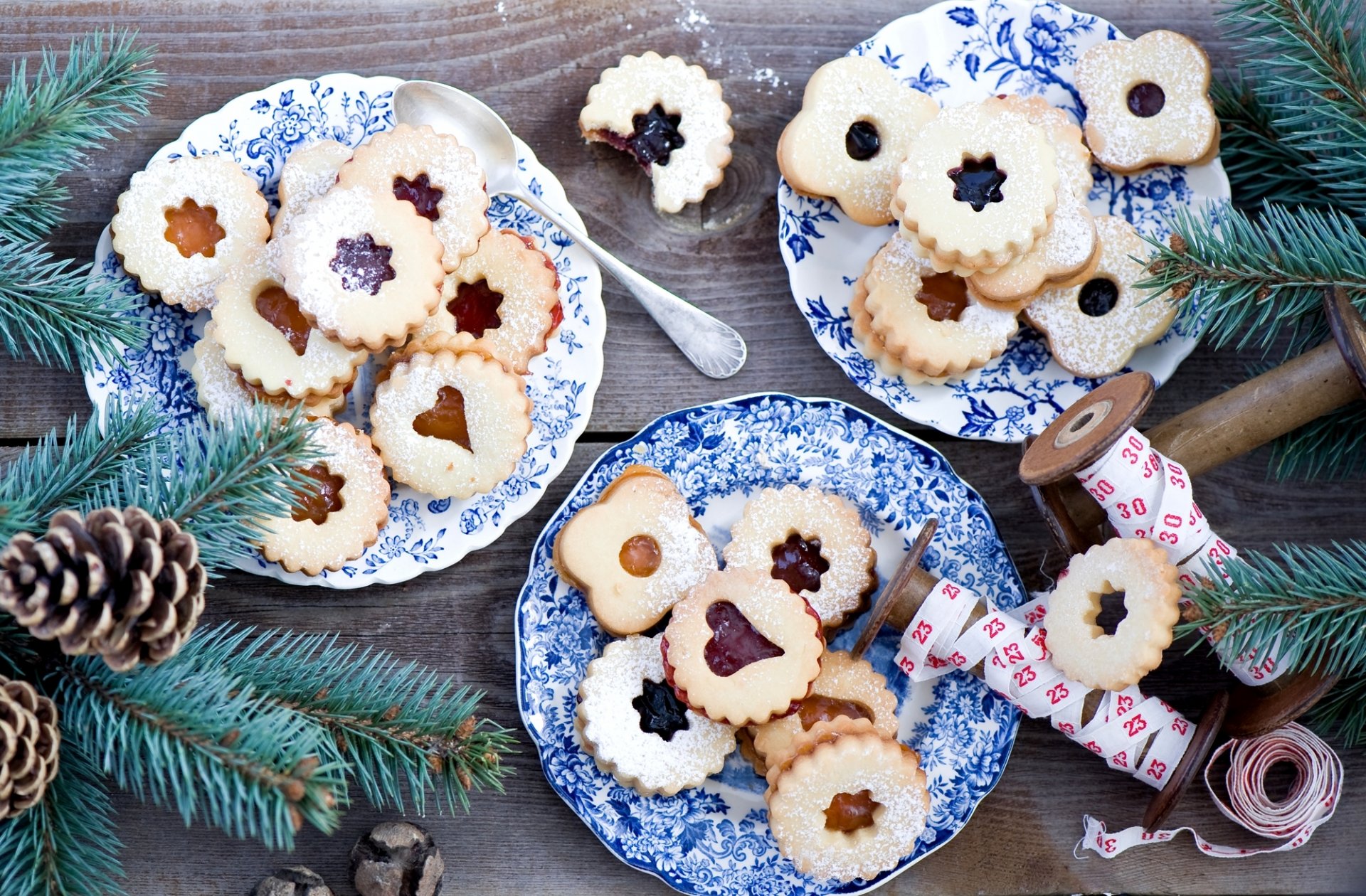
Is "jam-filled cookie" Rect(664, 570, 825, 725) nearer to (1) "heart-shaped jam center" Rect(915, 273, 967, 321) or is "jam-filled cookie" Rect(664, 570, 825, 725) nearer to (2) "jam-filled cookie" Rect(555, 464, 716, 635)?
(2) "jam-filled cookie" Rect(555, 464, 716, 635)

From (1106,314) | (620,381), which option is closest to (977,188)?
(1106,314)


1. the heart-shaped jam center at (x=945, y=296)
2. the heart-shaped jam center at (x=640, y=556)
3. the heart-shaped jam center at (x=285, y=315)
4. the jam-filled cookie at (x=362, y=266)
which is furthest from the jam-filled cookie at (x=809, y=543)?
the heart-shaped jam center at (x=285, y=315)

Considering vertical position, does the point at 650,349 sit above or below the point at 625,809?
above

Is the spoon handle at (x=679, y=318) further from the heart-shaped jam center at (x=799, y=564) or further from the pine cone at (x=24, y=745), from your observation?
the pine cone at (x=24, y=745)

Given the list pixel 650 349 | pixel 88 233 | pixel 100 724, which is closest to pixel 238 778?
pixel 100 724

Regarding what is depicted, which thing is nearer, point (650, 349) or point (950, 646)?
point (950, 646)

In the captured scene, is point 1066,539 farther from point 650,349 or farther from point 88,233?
point 88,233

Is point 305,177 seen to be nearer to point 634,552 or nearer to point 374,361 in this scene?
point 374,361

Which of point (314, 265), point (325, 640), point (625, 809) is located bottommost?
point (625, 809)
